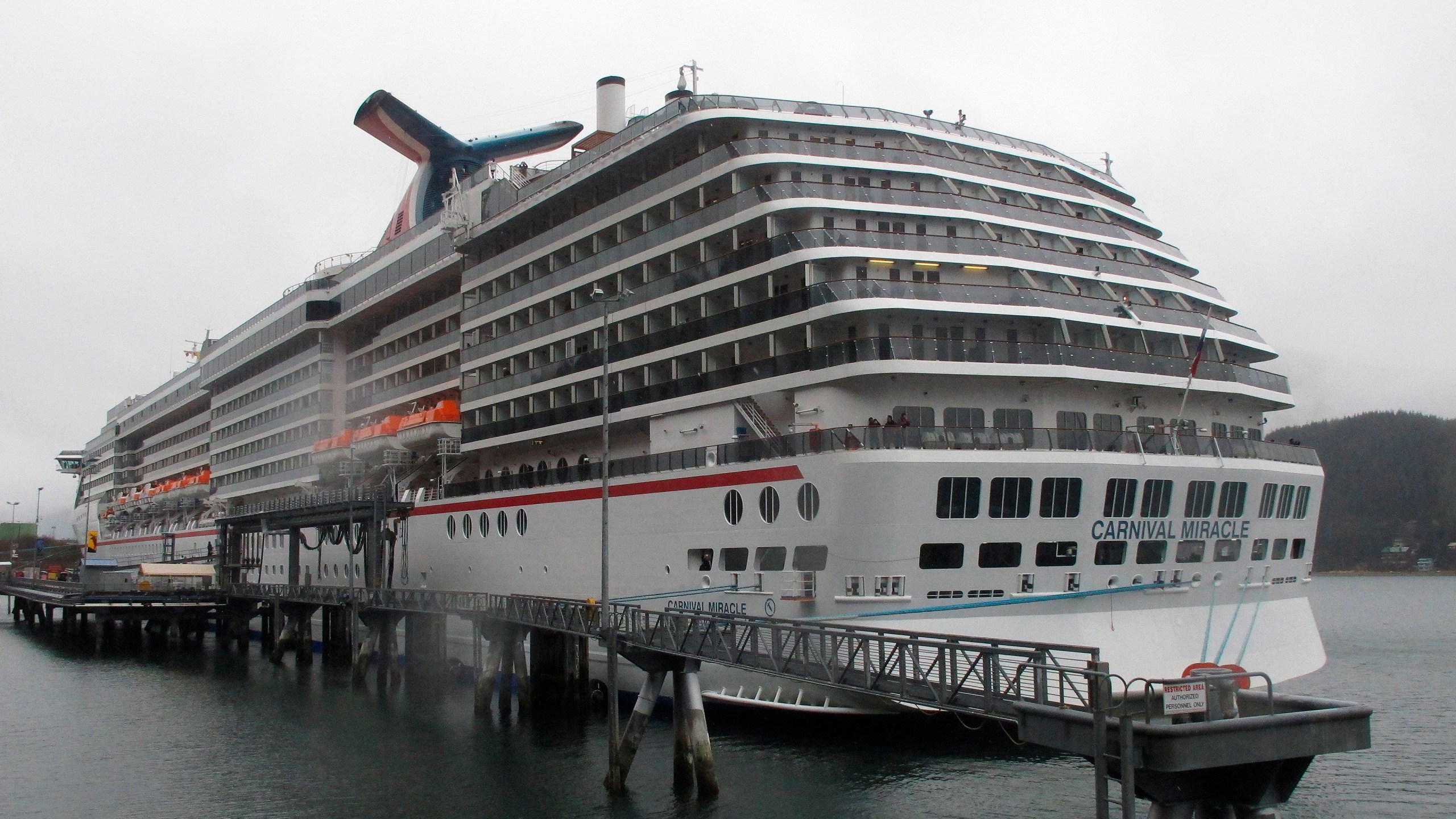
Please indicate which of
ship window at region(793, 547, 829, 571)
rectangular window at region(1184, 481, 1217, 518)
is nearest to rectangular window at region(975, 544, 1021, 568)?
ship window at region(793, 547, 829, 571)

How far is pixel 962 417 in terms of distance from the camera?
1226 inches

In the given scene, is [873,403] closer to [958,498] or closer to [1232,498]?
[958,498]

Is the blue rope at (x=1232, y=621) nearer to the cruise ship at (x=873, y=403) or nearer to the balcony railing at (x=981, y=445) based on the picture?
the cruise ship at (x=873, y=403)

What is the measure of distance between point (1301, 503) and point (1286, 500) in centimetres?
100

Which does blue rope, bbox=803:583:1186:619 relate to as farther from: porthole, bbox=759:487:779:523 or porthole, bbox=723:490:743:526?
porthole, bbox=723:490:743:526

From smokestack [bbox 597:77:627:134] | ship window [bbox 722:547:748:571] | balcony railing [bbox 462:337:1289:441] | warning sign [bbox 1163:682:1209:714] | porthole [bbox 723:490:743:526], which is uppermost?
smokestack [bbox 597:77:627:134]

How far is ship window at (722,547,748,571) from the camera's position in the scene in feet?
104

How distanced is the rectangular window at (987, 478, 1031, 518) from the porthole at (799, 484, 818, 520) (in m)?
4.38

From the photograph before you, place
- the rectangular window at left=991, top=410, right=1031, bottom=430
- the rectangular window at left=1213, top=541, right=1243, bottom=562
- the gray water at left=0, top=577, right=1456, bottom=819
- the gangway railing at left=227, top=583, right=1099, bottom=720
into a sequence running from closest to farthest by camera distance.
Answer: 1. the gangway railing at left=227, top=583, right=1099, bottom=720
2. the gray water at left=0, top=577, right=1456, bottom=819
3. the rectangular window at left=991, top=410, right=1031, bottom=430
4. the rectangular window at left=1213, top=541, right=1243, bottom=562

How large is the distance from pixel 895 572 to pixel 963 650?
31.8 feet

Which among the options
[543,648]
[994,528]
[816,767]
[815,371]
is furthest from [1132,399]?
[543,648]

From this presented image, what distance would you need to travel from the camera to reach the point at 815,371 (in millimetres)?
31641

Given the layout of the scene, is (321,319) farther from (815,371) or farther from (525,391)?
(815,371)

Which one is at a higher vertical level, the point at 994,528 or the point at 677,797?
the point at 994,528
